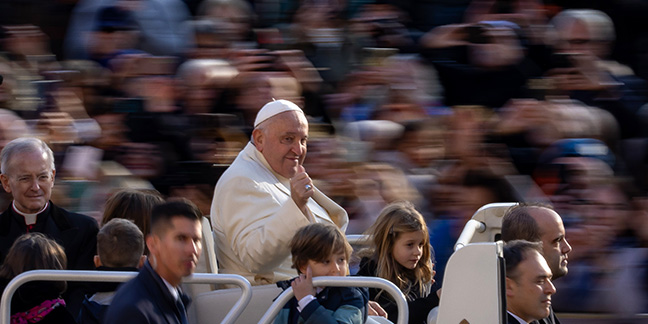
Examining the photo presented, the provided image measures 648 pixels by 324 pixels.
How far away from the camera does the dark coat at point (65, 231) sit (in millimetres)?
4074

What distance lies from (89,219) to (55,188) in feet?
3.98

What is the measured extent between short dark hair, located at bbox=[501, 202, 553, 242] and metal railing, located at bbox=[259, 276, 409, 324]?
72 centimetres

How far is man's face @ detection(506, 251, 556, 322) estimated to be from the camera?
Answer: 10.8 feet

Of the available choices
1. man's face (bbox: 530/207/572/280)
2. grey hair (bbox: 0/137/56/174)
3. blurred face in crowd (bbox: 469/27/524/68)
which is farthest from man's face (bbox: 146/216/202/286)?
blurred face in crowd (bbox: 469/27/524/68)

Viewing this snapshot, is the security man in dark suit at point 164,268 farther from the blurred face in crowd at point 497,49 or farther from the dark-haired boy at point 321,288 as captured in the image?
the blurred face in crowd at point 497,49

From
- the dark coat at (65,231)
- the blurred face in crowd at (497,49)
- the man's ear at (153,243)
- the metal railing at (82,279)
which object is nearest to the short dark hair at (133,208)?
the dark coat at (65,231)

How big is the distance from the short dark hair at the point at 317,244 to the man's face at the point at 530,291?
1.84 ft

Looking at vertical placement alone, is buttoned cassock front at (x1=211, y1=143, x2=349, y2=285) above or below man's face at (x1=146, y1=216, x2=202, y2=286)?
below

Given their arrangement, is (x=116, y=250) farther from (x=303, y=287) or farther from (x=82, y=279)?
(x=303, y=287)

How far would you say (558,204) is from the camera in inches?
197

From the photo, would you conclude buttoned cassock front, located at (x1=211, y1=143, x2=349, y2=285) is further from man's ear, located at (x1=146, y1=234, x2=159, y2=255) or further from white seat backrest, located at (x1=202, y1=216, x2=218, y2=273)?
man's ear, located at (x1=146, y1=234, x2=159, y2=255)

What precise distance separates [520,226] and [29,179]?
1886 mm

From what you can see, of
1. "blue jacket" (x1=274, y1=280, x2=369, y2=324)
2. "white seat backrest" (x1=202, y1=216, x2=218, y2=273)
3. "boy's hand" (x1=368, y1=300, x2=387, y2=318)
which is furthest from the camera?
"white seat backrest" (x1=202, y1=216, x2=218, y2=273)

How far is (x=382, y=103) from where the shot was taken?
5.46 metres
